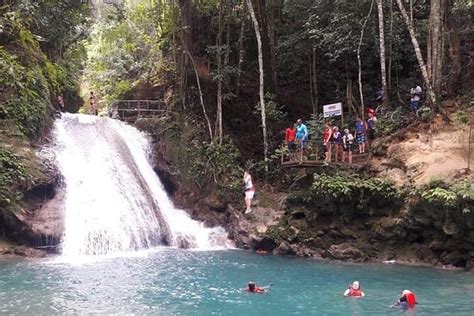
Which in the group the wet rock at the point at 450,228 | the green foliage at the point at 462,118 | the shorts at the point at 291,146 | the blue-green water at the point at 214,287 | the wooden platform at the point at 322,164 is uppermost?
the green foliage at the point at 462,118

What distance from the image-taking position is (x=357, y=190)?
16.8m

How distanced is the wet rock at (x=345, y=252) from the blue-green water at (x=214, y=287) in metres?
0.69

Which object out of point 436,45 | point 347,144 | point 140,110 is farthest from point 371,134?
point 140,110

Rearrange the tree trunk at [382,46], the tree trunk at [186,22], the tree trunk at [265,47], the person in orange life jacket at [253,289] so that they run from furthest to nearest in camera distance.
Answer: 1. the tree trunk at [265,47]
2. the tree trunk at [186,22]
3. the tree trunk at [382,46]
4. the person in orange life jacket at [253,289]

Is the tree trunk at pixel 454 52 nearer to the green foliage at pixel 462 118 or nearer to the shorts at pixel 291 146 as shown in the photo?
the green foliage at pixel 462 118

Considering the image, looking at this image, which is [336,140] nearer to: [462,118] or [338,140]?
[338,140]

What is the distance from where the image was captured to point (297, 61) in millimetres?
26172

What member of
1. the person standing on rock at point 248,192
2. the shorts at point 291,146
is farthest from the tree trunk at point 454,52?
the person standing on rock at point 248,192

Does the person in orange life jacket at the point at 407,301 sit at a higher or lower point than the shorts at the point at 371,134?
lower

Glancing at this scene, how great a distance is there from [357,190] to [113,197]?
8.73 metres

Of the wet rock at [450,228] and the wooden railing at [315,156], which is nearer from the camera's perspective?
the wet rock at [450,228]

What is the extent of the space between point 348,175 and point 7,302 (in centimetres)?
1091

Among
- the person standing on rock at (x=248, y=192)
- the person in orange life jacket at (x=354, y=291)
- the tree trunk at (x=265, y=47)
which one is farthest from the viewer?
the tree trunk at (x=265, y=47)

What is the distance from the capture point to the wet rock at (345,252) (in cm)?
1644
